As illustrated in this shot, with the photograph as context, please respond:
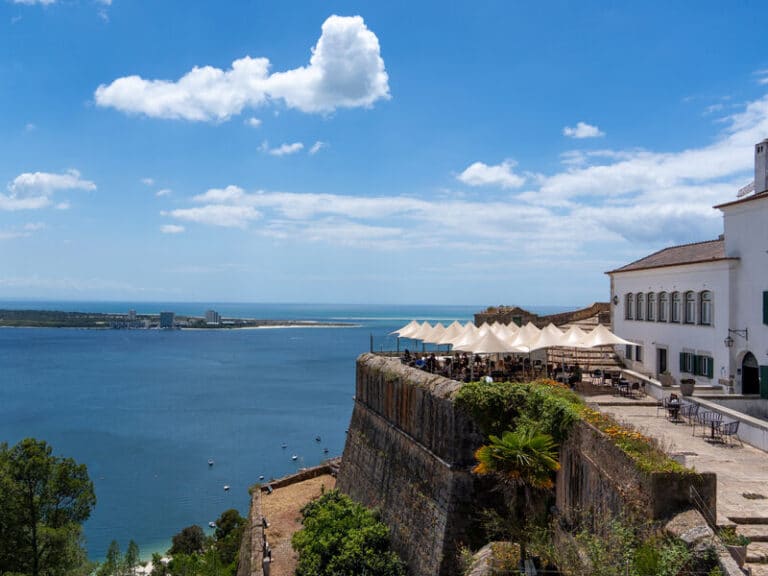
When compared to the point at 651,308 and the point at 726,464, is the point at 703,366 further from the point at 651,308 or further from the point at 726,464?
the point at 726,464

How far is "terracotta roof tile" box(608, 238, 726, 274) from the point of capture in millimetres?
26572

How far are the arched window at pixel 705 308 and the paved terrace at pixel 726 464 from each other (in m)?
4.77

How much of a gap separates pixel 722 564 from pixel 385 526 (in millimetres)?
12189

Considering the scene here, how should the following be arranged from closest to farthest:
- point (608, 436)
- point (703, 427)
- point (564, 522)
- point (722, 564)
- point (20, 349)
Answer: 1. point (722, 564)
2. point (608, 436)
3. point (564, 522)
4. point (703, 427)
5. point (20, 349)

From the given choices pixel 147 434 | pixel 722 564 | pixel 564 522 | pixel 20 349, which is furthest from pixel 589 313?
pixel 20 349

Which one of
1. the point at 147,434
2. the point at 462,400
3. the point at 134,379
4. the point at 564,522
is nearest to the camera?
the point at 564,522

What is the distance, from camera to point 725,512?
37.3 ft

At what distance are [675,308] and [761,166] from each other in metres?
6.86

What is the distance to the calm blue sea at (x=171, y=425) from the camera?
1895 inches

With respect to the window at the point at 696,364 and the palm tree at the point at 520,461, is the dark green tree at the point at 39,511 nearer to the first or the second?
the palm tree at the point at 520,461

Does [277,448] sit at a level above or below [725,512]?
below

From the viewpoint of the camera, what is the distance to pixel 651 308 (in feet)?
101

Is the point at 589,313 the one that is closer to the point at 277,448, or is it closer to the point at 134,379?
the point at 277,448

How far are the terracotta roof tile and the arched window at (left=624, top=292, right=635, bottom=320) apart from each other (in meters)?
1.44
